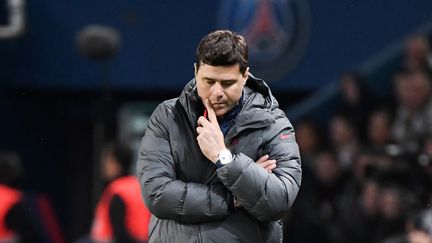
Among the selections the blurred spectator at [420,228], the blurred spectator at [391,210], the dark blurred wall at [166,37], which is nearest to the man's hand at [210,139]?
the blurred spectator at [420,228]

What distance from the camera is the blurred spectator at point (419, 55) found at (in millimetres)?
9067

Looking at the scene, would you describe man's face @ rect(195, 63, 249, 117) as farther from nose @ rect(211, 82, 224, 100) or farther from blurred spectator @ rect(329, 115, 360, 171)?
blurred spectator @ rect(329, 115, 360, 171)

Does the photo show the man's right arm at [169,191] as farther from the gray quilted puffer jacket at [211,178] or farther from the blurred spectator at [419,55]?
the blurred spectator at [419,55]

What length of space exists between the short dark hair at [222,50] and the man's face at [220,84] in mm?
18

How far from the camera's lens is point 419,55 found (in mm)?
9164

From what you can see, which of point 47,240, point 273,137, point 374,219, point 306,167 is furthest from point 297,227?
point 273,137

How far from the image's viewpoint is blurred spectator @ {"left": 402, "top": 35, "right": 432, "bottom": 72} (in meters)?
9.07

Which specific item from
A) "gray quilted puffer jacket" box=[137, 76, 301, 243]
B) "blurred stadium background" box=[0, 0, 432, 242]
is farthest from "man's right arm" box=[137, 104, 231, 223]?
"blurred stadium background" box=[0, 0, 432, 242]

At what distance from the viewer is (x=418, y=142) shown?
338 inches

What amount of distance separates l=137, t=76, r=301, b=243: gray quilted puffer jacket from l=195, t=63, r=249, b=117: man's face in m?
0.07

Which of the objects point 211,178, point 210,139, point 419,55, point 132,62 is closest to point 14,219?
point 132,62

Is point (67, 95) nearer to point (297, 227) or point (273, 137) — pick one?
point (297, 227)

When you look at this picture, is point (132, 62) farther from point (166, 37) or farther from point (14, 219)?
point (14, 219)

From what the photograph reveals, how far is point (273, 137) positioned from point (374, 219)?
13.3 feet
